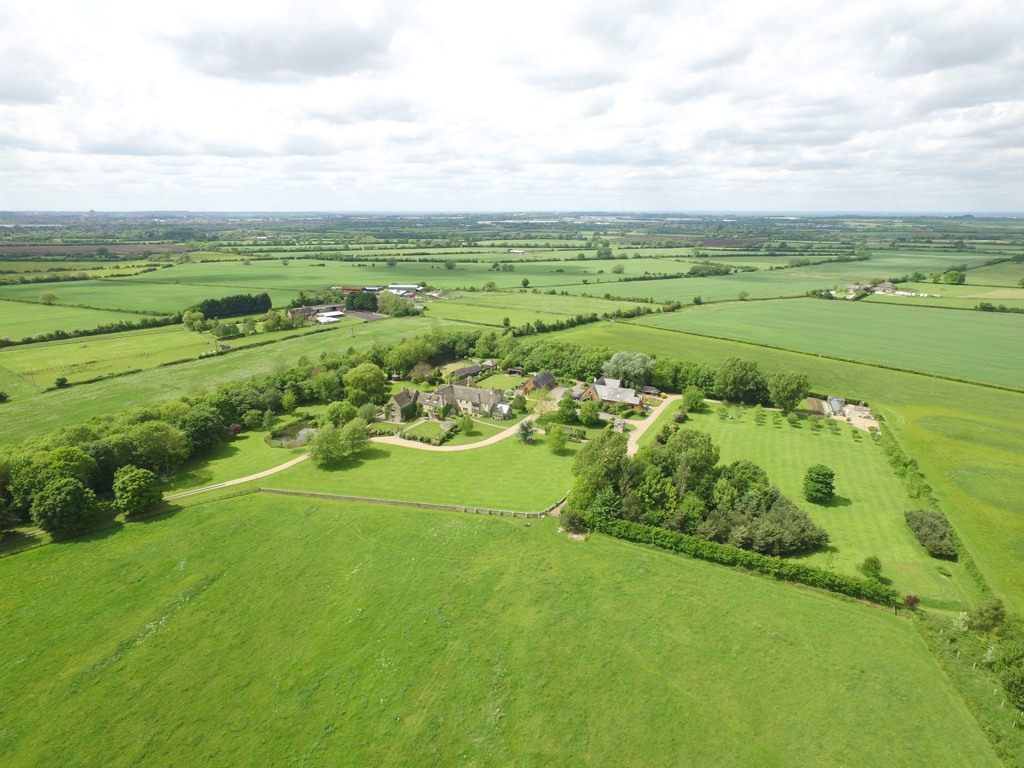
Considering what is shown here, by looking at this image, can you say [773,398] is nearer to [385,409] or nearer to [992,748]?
[992,748]

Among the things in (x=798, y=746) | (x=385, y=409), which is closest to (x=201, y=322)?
(x=385, y=409)

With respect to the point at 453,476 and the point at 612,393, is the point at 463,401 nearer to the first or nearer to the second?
the point at 453,476

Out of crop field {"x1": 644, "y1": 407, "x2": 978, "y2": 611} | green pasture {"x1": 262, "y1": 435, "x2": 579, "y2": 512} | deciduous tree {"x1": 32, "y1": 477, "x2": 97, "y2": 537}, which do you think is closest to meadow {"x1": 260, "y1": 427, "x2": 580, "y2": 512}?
green pasture {"x1": 262, "y1": 435, "x2": 579, "y2": 512}

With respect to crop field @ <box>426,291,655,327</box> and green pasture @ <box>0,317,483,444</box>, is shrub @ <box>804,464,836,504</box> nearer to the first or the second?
green pasture @ <box>0,317,483,444</box>

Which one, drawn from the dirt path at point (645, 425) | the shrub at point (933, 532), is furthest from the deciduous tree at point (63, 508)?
the shrub at point (933, 532)

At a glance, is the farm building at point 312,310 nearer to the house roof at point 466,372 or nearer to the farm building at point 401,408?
the house roof at point 466,372

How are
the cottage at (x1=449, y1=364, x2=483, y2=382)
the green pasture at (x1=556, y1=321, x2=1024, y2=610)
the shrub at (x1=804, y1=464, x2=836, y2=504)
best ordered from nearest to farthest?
the green pasture at (x1=556, y1=321, x2=1024, y2=610) → the shrub at (x1=804, y1=464, x2=836, y2=504) → the cottage at (x1=449, y1=364, x2=483, y2=382)

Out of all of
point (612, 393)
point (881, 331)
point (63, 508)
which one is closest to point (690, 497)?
Answer: point (612, 393)
